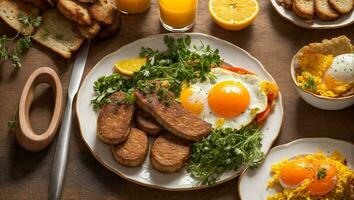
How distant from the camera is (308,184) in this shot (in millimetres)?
2414

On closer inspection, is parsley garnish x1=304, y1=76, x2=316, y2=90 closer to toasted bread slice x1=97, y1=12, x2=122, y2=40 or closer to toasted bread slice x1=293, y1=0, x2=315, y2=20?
toasted bread slice x1=293, y1=0, x2=315, y2=20

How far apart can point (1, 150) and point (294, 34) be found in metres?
1.56

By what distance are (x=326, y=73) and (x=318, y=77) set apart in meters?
0.04

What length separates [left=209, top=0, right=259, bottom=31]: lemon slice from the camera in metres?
2.98

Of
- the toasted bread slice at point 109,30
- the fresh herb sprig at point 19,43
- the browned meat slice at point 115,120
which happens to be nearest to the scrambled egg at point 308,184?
the browned meat slice at point 115,120

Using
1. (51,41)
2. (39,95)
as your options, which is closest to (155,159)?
(39,95)

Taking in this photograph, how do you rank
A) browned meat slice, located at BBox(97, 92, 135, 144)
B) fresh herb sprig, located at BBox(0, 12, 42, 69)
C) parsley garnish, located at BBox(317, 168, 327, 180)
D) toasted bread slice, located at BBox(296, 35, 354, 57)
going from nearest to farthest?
1. parsley garnish, located at BBox(317, 168, 327, 180)
2. browned meat slice, located at BBox(97, 92, 135, 144)
3. toasted bread slice, located at BBox(296, 35, 354, 57)
4. fresh herb sprig, located at BBox(0, 12, 42, 69)

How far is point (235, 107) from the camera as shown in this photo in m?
2.64

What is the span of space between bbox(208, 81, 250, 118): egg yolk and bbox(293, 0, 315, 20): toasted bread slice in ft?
2.00

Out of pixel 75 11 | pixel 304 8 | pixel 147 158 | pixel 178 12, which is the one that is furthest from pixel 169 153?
pixel 304 8

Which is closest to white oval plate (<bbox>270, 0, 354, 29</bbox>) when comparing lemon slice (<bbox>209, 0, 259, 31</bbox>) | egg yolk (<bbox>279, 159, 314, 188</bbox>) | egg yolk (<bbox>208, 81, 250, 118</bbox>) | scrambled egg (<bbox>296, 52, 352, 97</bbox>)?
lemon slice (<bbox>209, 0, 259, 31</bbox>)

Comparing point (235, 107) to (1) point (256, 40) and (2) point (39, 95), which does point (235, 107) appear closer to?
(1) point (256, 40)

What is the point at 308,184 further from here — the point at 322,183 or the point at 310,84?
the point at 310,84

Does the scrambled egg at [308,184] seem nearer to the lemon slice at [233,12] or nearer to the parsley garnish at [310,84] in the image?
the parsley garnish at [310,84]
